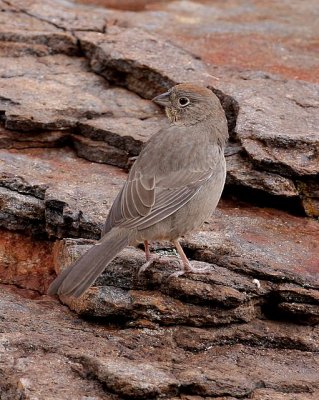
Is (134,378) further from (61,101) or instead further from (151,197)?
(61,101)

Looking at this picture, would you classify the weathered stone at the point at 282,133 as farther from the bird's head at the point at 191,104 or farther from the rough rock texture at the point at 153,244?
the bird's head at the point at 191,104

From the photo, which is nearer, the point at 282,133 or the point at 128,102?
the point at 282,133

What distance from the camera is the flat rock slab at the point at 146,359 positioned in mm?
5574

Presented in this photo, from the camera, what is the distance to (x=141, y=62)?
904 cm

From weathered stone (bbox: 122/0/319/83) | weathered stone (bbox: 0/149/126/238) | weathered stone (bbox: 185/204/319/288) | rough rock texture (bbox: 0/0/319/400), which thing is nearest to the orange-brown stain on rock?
rough rock texture (bbox: 0/0/319/400)

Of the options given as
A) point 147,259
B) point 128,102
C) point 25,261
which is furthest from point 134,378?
point 128,102

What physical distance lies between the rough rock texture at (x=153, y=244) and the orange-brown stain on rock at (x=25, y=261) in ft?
0.04

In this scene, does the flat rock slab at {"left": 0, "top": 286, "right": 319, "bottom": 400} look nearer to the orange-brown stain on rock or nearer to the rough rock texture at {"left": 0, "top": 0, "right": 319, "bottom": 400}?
the rough rock texture at {"left": 0, "top": 0, "right": 319, "bottom": 400}

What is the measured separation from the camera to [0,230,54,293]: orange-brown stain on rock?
7137 mm

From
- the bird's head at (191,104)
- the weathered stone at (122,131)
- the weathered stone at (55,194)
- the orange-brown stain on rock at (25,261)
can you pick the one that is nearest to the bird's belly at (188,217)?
the weathered stone at (55,194)

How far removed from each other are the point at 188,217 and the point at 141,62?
2.76 meters

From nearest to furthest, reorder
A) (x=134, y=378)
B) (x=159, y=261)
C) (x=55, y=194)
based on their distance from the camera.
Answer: (x=134, y=378) → (x=159, y=261) → (x=55, y=194)

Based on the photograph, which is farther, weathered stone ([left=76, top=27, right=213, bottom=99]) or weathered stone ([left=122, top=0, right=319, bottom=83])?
weathered stone ([left=122, top=0, right=319, bottom=83])

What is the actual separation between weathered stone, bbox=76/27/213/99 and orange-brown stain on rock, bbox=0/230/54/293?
2.31 meters
